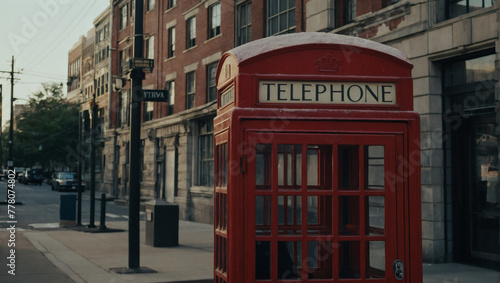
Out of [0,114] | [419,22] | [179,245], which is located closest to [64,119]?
[0,114]

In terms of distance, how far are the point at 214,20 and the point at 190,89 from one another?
12.1ft

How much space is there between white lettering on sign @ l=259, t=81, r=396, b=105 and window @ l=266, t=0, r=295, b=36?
14.4 m

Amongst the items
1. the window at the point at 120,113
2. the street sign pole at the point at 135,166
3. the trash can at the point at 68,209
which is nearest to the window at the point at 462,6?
the street sign pole at the point at 135,166

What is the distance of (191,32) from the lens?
2789 cm

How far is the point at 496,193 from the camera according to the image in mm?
11102

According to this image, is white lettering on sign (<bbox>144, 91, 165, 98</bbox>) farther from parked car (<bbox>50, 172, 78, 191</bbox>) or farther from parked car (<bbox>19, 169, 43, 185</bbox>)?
parked car (<bbox>19, 169, 43, 185</bbox>)

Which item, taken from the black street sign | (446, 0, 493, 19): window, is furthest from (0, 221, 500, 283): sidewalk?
(446, 0, 493, 19): window

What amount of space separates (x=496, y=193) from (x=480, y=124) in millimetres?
1401

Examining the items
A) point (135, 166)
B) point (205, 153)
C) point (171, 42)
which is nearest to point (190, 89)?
point (205, 153)

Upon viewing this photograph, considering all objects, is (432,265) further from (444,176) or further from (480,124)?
(480,124)

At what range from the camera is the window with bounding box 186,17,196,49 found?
90.3 ft

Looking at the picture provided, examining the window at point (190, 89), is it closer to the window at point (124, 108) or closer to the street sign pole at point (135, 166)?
the window at point (124, 108)

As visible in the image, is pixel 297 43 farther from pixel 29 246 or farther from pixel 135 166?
pixel 29 246

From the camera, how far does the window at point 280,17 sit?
18.9m
